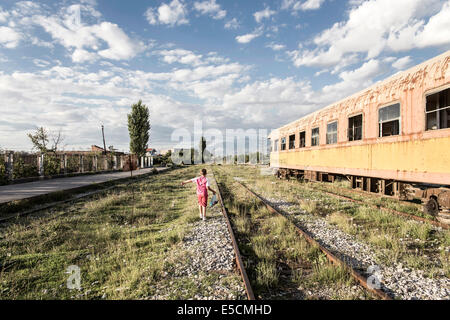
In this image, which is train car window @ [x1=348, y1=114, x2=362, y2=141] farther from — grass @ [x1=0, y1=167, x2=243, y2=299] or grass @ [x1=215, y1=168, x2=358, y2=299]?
grass @ [x1=0, y1=167, x2=243, y2=299]

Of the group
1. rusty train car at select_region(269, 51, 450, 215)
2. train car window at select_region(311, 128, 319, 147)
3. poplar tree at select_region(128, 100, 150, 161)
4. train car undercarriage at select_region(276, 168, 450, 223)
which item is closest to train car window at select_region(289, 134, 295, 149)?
train car window at select_region(311, 128, 319, 147)

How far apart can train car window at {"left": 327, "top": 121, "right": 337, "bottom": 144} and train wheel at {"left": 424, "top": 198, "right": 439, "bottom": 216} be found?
4.45 meters

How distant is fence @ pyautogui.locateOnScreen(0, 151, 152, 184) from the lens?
548 inches

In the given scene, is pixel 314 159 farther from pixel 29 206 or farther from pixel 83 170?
pixel 83 170

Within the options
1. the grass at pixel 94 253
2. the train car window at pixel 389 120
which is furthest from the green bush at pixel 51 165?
the train car window at pixel 389 120

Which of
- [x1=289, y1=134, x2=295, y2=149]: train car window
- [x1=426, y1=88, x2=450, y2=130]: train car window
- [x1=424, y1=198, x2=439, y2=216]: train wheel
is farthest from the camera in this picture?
[x1=289, y1=134, x2=295, y2=149]: train car window

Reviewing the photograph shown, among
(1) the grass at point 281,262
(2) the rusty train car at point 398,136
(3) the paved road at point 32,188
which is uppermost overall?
(2) the rusty train car at point 398,136

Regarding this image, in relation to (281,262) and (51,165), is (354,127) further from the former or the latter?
(51,165)

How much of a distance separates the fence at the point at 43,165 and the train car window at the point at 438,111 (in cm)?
1100

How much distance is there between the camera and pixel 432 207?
250 inches

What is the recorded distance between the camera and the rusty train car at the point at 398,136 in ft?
19.0

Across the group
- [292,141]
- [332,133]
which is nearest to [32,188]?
[292,141]

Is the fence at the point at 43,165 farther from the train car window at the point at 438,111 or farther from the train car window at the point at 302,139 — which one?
the train car window at the point at 438,111
